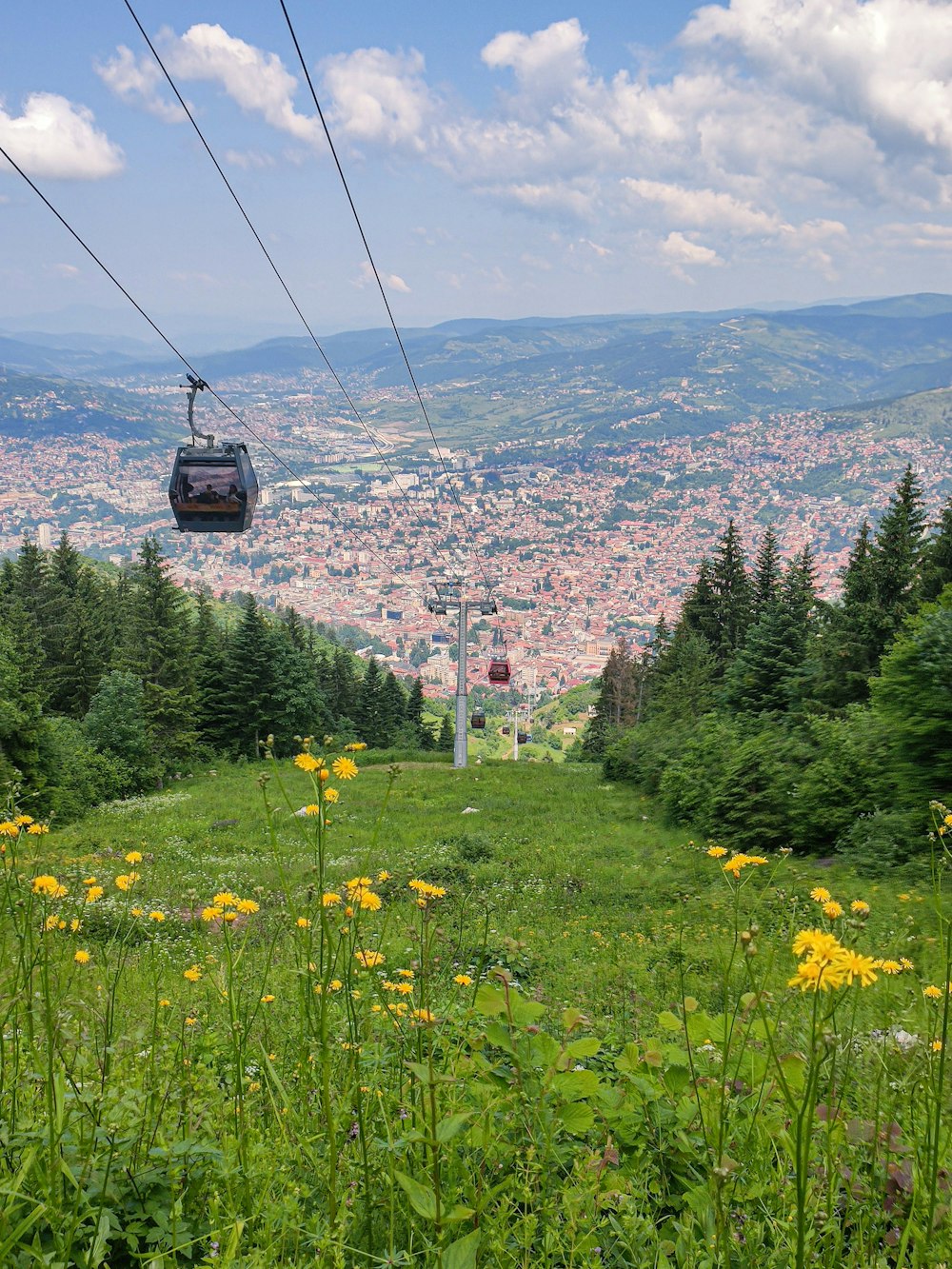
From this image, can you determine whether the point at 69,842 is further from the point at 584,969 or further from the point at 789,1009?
the point at 789,1009

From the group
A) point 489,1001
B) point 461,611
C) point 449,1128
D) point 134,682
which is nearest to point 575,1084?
point 489,1001

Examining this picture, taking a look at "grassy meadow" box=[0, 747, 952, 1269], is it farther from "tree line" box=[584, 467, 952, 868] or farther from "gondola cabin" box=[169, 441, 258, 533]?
"gondola cabin" box=[169, 441, 258, 533]

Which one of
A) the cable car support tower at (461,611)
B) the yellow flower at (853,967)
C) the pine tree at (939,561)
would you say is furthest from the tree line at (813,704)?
the yellow flower at (853,967)

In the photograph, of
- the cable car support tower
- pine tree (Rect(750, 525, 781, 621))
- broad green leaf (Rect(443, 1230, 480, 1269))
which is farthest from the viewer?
pine tree (Rect(750, 525, 781, 621))

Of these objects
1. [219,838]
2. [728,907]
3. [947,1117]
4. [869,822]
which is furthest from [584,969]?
[219,838]

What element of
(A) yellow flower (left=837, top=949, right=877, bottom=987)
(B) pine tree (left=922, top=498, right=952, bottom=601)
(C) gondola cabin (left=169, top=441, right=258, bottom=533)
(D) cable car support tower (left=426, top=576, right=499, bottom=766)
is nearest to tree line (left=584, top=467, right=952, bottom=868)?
(B) pine tree (left=922, top=498, right=952, bottom=601)
